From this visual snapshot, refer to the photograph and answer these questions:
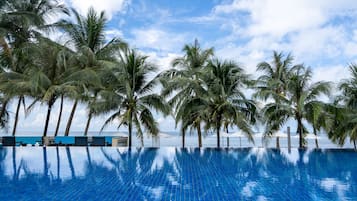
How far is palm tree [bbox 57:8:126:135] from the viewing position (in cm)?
1372

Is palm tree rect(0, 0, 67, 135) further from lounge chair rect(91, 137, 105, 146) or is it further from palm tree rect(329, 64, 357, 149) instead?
palm tree rect(329, 64, 357, 149)

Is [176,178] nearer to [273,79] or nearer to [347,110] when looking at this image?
[273,79]

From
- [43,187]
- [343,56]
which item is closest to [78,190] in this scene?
[43,187]

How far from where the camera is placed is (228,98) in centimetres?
1290

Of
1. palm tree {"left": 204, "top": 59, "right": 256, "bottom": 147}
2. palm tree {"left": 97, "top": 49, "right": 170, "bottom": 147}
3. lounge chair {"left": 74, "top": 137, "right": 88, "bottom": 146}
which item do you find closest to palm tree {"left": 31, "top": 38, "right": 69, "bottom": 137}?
lounge chair {"left": 74, "top": 137, "right": 88, "bottom": 146}

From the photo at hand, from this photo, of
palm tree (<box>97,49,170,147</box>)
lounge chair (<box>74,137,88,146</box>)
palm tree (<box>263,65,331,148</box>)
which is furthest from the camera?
lounge chair (<box>74,137,88,146</box>)

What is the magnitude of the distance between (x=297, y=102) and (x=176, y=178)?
7.39 m

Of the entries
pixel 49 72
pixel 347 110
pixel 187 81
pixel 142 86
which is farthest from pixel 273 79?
pixel 49 72

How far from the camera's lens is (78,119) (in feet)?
50.5

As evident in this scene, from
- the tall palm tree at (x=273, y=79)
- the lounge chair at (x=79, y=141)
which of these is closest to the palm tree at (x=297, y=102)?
the tall palm tree at (x=273, y=79)

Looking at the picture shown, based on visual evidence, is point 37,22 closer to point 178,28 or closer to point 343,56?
point 178,28

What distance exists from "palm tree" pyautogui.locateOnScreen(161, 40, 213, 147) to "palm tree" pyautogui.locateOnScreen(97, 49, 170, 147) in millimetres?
695

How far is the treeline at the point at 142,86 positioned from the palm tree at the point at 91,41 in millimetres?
44

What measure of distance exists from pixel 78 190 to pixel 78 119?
33.0 feet
